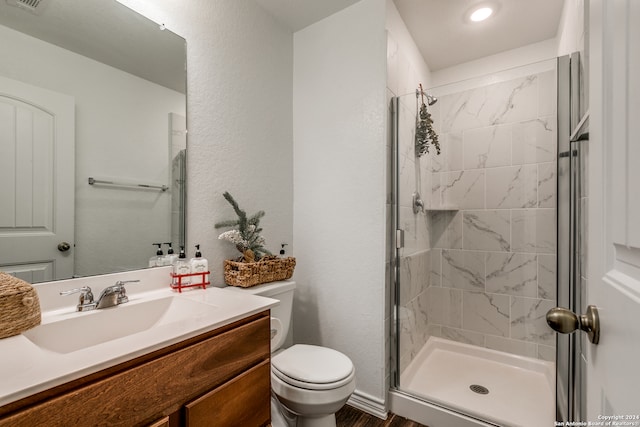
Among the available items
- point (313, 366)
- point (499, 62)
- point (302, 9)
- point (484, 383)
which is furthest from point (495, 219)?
point (302, 9)

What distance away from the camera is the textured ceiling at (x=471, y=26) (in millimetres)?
1873

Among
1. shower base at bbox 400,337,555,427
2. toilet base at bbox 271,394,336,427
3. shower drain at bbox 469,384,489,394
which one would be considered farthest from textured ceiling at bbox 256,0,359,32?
shower drain at bbox 469,384,489,394

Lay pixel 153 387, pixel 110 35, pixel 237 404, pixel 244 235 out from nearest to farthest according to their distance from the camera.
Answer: pixel 153 387 → pixel 237 404 → pixel 110 35 → pixel 244 235

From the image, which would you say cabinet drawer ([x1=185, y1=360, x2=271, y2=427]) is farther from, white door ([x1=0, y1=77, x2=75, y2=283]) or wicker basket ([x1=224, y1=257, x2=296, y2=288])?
white door ([x1=0, y1=77, x2=75, y2=283])

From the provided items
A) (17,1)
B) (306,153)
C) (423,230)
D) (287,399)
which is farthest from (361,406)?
(17,1)

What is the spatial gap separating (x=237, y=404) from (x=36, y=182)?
1038 millimetres

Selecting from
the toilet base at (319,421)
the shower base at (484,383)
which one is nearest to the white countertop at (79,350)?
the toilet base at (319,421)

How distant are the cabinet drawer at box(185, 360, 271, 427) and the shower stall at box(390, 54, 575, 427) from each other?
1.00 metres

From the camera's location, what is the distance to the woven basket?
783mm

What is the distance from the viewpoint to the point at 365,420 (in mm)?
1675

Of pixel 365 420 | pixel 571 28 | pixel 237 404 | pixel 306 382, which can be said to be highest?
pixel 571 28

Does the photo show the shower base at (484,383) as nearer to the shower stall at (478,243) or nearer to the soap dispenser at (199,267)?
the shower stall at (478,243)

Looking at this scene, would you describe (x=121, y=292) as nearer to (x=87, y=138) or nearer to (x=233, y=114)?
(x=87, y=138)

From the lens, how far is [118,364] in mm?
702
